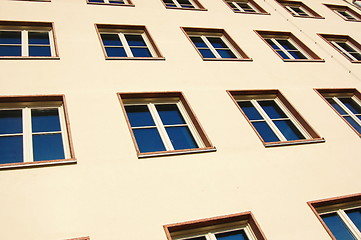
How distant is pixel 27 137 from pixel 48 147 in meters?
0.46

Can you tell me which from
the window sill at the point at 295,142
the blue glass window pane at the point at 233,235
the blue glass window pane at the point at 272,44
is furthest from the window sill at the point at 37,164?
the blue glass window pane at the point at 272,44

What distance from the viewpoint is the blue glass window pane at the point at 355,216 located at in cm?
714

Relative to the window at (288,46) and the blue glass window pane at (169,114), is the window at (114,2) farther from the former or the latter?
the blue glass window pane at (169,114)

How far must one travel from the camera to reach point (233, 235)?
655cm

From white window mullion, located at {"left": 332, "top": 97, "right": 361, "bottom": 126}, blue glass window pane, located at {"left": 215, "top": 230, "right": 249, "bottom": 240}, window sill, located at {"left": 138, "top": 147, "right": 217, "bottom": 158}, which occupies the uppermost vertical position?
white window mullion, located at {"left": 332, "top": 97, "right": 361, "bottom": 126}

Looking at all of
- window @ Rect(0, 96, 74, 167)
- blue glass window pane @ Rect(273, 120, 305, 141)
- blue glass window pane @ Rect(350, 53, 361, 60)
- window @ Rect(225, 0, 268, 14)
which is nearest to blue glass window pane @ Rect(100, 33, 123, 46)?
window @ Rect(0, 96, 74, 167)

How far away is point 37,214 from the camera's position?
5844 millimetres

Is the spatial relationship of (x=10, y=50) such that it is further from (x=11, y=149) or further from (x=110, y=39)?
(x=11, y=149)

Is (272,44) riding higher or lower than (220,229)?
higher

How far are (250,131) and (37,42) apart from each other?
6180mm

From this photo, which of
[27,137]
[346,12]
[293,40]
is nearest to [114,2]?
[293,40]

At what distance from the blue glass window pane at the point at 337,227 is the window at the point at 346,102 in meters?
3.58

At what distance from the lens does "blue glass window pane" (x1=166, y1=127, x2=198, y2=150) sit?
806 centimetres

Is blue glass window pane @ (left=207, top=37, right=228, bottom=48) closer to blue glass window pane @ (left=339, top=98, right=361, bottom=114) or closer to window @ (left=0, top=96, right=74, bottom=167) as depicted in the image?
blue glass window pane @ (left=339, top=98, right=361, bottom=114)
